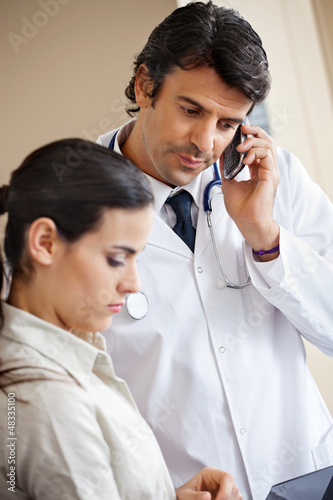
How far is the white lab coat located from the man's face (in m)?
0.16

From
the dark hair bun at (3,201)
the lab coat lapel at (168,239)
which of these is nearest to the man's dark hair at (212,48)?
the lab coat lapel at (168,239)

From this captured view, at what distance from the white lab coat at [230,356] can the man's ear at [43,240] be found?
428mm

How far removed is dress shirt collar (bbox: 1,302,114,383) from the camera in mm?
766

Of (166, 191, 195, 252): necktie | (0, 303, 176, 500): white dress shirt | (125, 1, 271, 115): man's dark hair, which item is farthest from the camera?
(166, 191, 195, 252): necktie

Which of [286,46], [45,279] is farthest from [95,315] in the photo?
[286,46]

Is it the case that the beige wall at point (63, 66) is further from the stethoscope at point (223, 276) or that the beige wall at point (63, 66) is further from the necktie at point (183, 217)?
the necktie at point (183, 217)

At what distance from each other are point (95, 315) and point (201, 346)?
0.43 metres

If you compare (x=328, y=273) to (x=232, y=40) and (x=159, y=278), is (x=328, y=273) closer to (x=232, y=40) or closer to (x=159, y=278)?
(x=159, y=278)

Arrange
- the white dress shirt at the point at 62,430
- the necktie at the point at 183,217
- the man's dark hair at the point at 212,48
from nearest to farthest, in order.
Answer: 1. the white dress shirt at the point at 62,430
2. the man's dark hair at the point at 212,48
3. the necktie at the point at 183,217

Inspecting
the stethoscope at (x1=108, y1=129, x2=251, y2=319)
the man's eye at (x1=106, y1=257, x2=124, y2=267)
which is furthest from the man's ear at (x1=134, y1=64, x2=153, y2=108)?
the man's eye at (x1=106, y1=257, x2=124, y2=267)

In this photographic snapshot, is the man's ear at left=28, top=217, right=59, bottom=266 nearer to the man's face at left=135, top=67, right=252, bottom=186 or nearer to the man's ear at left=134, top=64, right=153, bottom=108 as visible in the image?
the man's face at left=135, top=67, right=252, bottom=186

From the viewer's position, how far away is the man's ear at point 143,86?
127 centimetres

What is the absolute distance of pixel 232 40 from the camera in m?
1.14

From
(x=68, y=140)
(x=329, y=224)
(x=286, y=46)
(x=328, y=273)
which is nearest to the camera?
(x=68, y=140)
